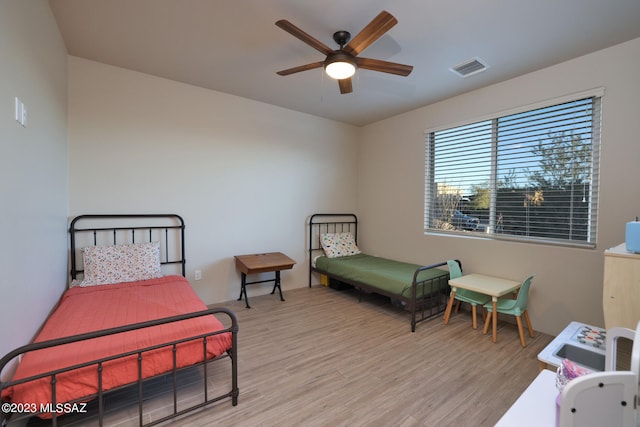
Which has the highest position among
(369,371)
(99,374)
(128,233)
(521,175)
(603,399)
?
(521,175)

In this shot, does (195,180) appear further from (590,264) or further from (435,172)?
(590,264)

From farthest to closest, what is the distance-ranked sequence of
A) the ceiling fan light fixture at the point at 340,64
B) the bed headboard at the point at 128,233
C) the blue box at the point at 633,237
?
the bed headboard at the point at 128,233
the ceiling fan light fixture at the point at 340,64
the blue box at the point at 633,237

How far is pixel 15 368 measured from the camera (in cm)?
154

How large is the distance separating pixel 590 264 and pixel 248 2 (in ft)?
11.7

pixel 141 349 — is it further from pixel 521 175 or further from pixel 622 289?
pixel 521 175

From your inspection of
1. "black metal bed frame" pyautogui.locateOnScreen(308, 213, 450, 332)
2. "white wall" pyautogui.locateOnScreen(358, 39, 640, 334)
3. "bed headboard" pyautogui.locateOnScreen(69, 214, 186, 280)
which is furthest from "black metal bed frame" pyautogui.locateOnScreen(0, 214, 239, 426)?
"white wall" pyautogui.locateOnScreen(358, 39, 640, 334)

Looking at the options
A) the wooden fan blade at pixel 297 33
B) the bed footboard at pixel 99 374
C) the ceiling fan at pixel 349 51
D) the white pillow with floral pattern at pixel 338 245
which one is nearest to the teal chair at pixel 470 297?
the white pillow with floral pattern at pixel 338 245

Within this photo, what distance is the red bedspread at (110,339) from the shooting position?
1.41m

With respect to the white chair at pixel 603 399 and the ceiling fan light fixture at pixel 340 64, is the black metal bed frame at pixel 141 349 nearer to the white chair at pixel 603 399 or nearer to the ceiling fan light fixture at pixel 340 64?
the white chair at pixel 603 399

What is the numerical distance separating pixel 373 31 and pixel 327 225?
3.17 meters

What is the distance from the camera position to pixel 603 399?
0.67m

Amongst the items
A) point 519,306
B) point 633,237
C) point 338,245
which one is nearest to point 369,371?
point 519,306

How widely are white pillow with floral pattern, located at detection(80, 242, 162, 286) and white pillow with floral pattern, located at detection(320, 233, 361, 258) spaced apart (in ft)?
7.39

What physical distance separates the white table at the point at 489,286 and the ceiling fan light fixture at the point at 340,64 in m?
2.33
